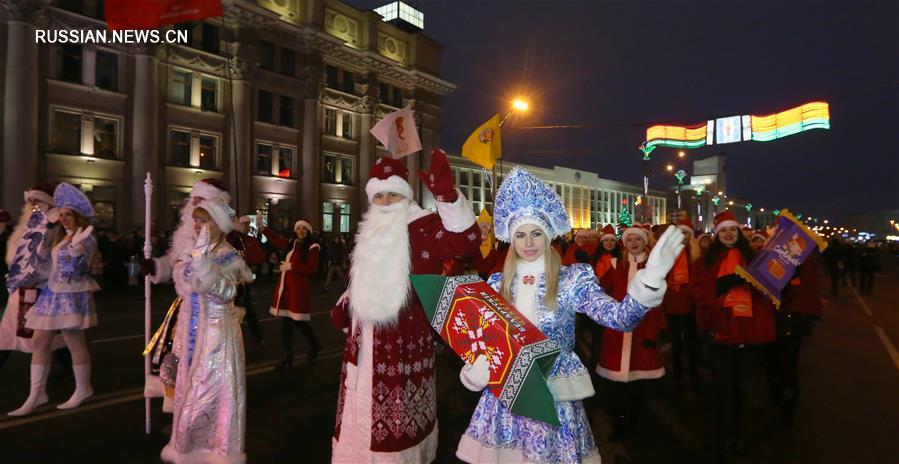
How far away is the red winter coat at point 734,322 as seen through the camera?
14.9ft

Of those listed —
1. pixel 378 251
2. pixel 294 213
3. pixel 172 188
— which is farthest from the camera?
pixel 294 213

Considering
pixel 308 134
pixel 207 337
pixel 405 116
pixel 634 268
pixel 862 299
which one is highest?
pixel 308 134

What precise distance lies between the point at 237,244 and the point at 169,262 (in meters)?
2.21

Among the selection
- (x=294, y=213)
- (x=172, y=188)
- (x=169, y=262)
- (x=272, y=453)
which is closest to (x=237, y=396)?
(x=272, y=453)

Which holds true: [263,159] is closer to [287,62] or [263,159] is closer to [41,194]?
[287,62]

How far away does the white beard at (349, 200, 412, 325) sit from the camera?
3.18 metres

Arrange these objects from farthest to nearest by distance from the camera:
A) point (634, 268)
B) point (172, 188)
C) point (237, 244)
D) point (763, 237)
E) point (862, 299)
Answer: point (172, 188), point (862, 299), point (763, 237), point (237, 244), point (634, 268)

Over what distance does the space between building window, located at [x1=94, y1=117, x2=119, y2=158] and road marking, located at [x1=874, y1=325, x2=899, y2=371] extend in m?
29.0

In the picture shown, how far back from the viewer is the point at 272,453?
4.41 metres

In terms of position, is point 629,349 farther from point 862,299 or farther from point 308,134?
point 308,134

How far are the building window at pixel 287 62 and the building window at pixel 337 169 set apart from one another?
585 cm

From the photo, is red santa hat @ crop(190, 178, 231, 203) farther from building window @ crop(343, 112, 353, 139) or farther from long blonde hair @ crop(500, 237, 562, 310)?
building window @ crop(343, 112, 353, 139)

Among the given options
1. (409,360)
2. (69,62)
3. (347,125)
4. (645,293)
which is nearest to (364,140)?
(347,125)

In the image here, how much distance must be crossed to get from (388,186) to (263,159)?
1235 inches
